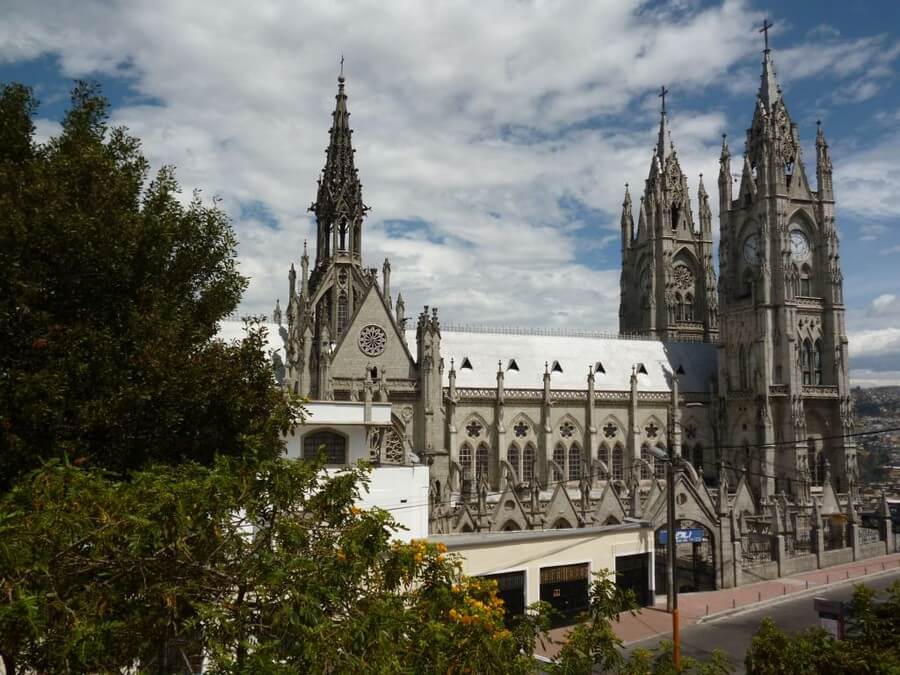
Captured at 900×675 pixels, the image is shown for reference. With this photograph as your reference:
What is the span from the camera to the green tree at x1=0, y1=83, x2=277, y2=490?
48.2 feet

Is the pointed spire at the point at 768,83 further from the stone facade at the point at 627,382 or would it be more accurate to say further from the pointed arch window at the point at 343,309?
the pointed arch window at the point at 343,309

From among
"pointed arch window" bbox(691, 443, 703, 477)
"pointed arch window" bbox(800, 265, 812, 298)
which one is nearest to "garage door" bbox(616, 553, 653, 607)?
"pointed arch window" bbox(691, 443, 703, 477)

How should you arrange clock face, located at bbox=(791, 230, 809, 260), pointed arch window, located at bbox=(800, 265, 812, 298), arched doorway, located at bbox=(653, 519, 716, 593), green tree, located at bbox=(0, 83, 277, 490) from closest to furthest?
green tree, located at bbox=(0, 83, 277, 490)
arched doorway, located at bbox=(653, 519, 716, 593)
pointed arch window, located at bbox=(800, 265, 812, 298)
clock face, located at bbox=(791, 230, 809, 260)

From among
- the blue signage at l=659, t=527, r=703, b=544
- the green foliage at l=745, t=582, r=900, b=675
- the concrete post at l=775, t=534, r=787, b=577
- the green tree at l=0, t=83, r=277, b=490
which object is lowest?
the concrete post at l=775, t=534, r=787, b=577

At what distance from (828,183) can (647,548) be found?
136ft

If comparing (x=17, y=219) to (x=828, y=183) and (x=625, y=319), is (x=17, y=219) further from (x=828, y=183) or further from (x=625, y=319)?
(x=625, y=319)

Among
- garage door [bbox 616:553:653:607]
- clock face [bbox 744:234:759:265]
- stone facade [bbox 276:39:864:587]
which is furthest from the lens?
clock face [bbox 744:234:759:265]

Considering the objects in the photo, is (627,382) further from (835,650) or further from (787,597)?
(835,650)

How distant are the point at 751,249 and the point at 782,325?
780 centimetres

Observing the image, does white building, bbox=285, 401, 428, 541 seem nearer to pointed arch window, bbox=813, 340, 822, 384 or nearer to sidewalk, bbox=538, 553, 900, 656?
sidewalk, bbox=538, 553, 900, 656

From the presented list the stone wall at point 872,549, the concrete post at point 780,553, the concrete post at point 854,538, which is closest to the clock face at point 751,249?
the concrete post at point 854,538

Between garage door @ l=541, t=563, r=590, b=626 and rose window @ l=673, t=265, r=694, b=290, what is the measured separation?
158 ft

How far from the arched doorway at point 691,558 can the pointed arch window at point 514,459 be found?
541 inches

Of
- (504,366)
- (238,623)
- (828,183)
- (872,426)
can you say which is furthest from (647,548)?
(872,426)
